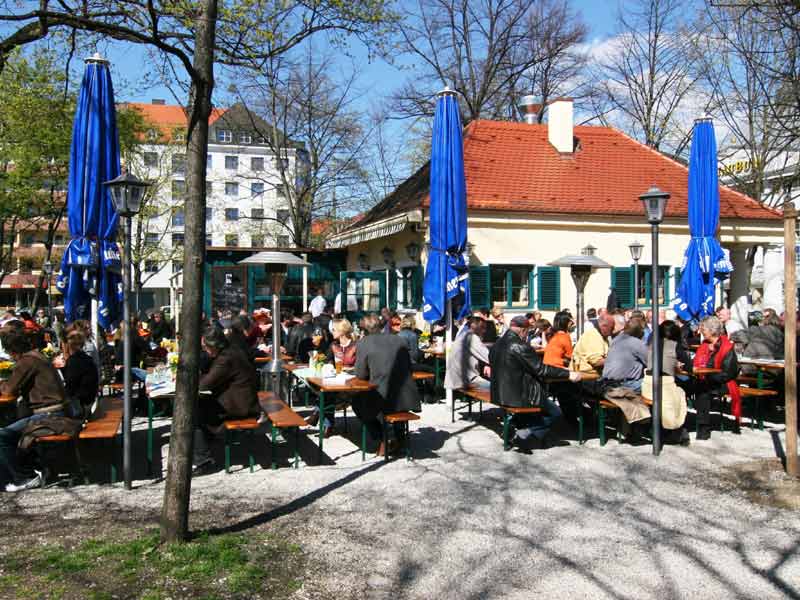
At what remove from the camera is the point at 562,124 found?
66.7ft

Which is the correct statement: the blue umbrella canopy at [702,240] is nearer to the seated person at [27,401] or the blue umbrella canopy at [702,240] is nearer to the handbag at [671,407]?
the handbag at [671,407]

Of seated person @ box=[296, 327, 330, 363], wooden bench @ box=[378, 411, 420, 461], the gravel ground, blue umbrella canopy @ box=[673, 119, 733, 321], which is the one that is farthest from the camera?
blue umbrella canopy @ box=[673, 119, 733, 321]

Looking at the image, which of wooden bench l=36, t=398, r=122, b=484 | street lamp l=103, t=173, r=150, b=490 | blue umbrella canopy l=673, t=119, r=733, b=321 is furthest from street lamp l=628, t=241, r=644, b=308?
street lamp l=103, t=173, r=150, b=490

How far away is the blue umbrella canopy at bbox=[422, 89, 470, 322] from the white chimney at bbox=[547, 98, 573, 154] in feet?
33.3

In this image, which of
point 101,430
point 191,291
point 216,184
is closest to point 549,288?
point 101,430

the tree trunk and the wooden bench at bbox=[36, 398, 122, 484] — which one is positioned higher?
the tree trunk

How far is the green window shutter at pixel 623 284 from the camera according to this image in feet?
60.2

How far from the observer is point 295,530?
5512 mm

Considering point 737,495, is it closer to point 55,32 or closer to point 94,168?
point 94,168

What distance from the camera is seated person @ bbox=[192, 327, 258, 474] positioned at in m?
7.29

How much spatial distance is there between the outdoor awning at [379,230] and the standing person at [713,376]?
26.3 feet

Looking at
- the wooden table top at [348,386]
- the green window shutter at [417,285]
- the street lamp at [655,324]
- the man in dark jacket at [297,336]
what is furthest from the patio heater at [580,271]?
the wooden table top at [348,386]

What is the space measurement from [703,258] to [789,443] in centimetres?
738

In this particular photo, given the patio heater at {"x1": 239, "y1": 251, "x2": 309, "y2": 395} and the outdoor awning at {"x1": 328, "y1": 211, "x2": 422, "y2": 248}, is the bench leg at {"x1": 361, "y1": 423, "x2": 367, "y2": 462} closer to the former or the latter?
the patio heater at {"x1": 239, "y1": 251, "x2": 309, "y2": 395}
